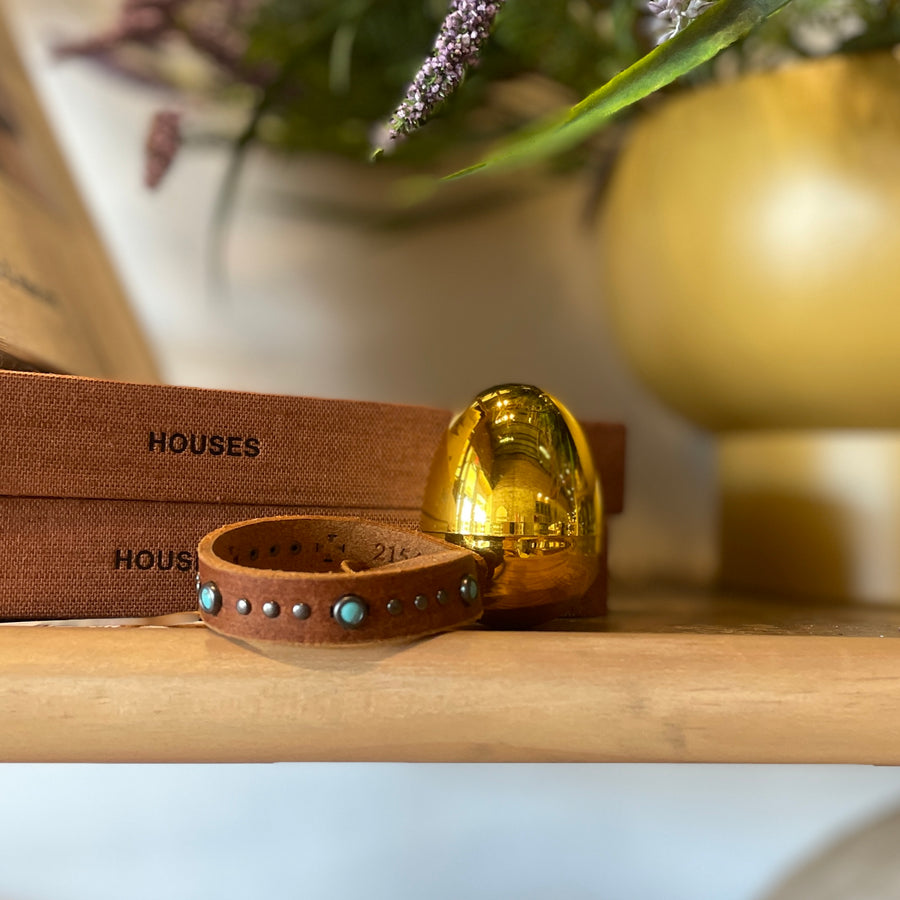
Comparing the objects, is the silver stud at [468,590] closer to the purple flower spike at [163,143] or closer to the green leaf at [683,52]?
the green leaf at [683,52]

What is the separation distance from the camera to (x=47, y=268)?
31 centimetres

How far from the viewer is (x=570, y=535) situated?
23cm

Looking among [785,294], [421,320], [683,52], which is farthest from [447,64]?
[421,320]

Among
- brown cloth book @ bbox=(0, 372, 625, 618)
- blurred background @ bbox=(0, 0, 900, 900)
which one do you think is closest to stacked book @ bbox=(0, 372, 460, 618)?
brown cloth book @ bbox=(0, 372, 625, 618)

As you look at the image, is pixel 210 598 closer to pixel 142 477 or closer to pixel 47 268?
pixel 142 477

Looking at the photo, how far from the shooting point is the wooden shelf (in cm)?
18

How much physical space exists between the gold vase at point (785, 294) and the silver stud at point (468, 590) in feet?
0.57

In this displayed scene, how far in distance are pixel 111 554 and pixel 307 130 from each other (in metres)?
0.27

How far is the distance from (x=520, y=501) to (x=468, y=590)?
3 centimetres

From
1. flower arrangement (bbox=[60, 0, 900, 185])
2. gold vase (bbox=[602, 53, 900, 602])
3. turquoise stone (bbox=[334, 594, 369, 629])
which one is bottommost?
turquoise stone (bbox=[334, 594, 369, 629])

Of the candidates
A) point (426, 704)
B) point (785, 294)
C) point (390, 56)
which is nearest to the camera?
point (426, 704)

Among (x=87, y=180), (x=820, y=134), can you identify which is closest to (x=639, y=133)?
(x=820, y=134)

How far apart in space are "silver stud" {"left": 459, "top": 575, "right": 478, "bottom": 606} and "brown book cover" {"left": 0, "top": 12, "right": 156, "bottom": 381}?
14 centimetres

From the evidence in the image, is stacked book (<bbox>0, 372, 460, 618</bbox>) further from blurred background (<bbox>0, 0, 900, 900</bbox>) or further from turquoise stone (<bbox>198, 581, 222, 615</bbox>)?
blurred background (<bbox>0, 0, 900, 900</bbox>)
